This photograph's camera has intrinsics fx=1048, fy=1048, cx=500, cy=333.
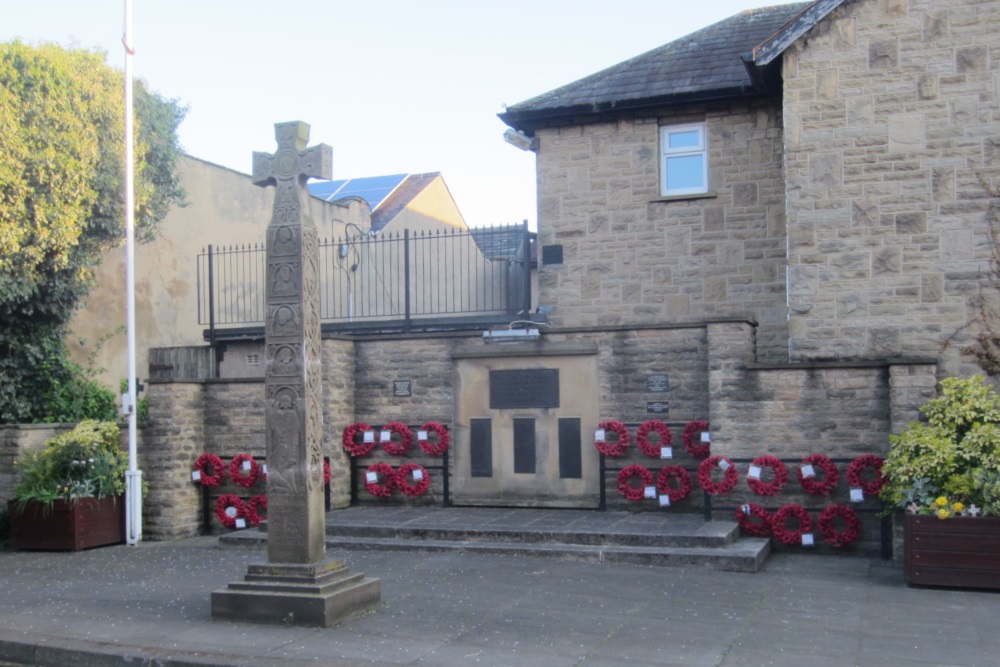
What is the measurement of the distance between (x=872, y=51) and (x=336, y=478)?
28.2 ft

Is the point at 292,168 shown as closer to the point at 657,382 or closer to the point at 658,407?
the point at 657,382

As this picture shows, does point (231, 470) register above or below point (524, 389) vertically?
below

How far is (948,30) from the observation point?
12.3 metres

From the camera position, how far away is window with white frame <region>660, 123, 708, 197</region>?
15.5 metres

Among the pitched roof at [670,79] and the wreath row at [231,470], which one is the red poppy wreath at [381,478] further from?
the pitched roof at [670,79]

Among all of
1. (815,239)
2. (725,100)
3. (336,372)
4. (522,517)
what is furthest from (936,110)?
(336,372)

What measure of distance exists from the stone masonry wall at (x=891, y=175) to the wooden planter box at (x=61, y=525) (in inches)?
347

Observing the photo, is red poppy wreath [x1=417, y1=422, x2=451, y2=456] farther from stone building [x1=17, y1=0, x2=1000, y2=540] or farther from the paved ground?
the paved ground

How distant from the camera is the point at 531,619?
846 cm

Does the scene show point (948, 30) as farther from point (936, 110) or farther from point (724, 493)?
point (724, 493)

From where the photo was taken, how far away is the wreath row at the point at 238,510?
548 inches

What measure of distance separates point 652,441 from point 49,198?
912 centimetres

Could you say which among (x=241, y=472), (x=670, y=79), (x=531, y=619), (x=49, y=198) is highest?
(x=670, y=79)

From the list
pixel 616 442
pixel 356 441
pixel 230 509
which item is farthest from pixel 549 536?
pixel 230 509
